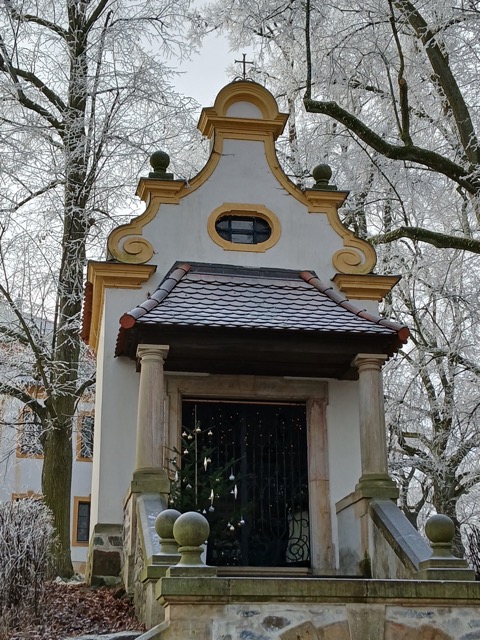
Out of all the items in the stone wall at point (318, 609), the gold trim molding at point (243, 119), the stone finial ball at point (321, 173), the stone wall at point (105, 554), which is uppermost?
the gold trim molding at point (243, 119)

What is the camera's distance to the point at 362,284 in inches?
473

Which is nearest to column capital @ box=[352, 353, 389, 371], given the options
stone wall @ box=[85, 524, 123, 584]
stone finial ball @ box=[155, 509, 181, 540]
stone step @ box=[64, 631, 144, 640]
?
stone wall @ box=[85, 524, 123, 584]

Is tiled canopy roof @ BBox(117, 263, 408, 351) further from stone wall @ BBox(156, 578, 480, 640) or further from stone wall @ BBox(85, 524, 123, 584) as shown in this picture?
stone wall @ BBox(156, 578, 480, 640)

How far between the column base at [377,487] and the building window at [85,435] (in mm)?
9904

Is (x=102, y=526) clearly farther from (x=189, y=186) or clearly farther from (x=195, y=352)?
(x=189, y=186)

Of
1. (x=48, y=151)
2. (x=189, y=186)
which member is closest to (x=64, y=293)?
(x=48, y=151)

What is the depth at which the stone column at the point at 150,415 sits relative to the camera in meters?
9.74

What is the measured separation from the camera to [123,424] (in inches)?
436

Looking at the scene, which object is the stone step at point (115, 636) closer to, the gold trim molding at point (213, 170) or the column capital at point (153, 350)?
the column capital at point (153, 350)

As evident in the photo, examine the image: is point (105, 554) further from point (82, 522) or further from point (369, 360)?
point (82, 522)

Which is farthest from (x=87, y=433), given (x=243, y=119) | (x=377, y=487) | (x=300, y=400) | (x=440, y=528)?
(x=440, y=528)

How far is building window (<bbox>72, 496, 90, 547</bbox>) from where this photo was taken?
28906mm

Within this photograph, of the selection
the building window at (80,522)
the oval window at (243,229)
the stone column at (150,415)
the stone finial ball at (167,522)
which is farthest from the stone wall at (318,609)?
the building window at (80,522)

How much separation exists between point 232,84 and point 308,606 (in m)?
7.83
